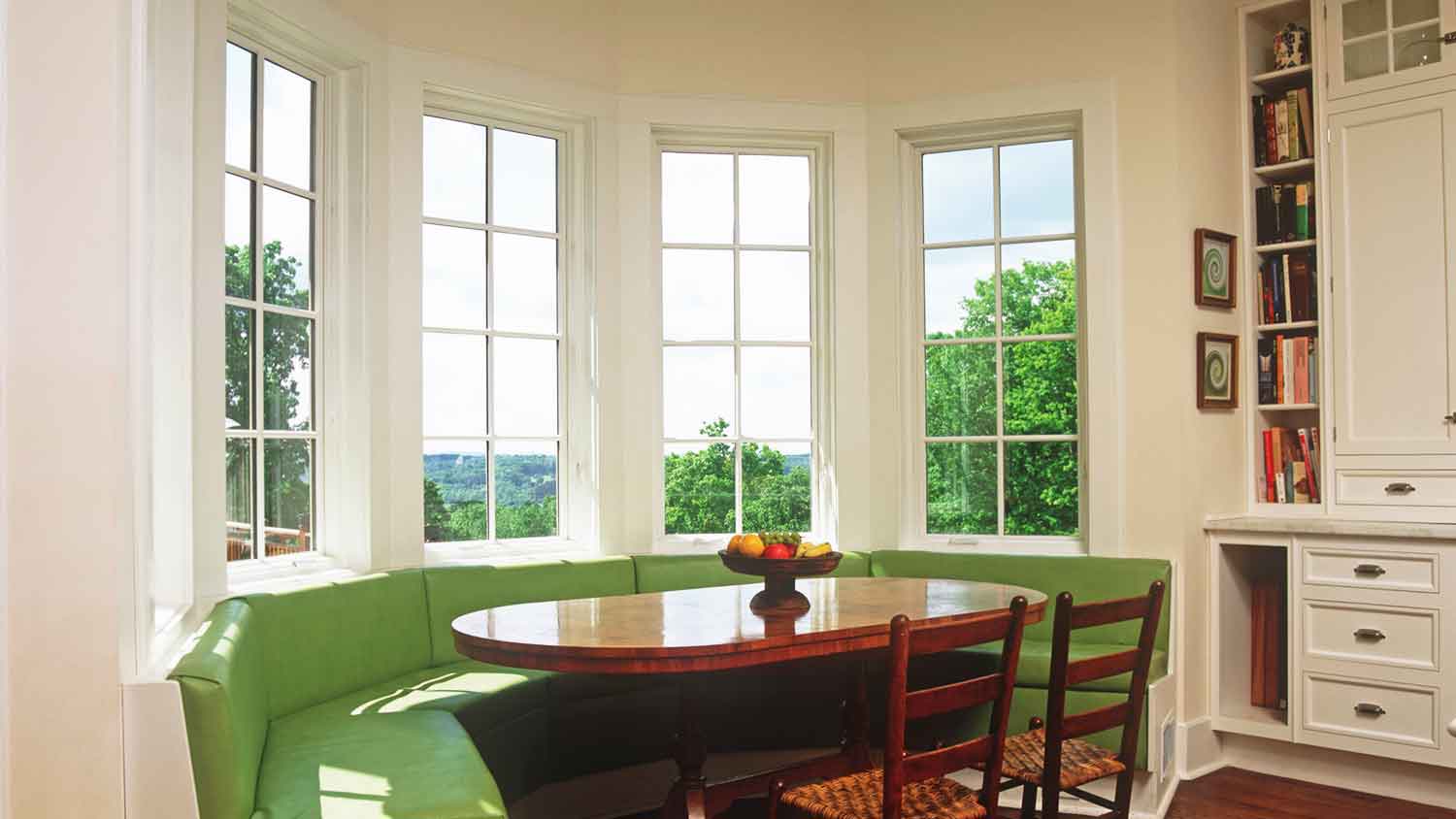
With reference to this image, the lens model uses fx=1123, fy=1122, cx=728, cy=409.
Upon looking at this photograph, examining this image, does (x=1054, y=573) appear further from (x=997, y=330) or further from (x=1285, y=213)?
(x=1285, y=213)

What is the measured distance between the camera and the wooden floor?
3793 mm

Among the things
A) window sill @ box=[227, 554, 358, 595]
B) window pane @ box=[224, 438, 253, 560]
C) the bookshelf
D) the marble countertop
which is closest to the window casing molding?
the marble countertop

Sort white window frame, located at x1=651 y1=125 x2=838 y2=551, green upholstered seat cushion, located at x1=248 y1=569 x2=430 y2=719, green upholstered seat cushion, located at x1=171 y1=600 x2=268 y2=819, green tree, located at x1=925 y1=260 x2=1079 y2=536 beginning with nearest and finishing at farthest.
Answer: green upholstered seat cushion, located at x1=171 y1=600 x2=268 y2=819 → green upholstered seat cushion, located at x1=248 y1=569 x2=430 y2=719 → green tree, located at x1=925 y1=260 x2=1079 y2=536 → white window frame, located at x1=651 y1=125 x2=838 y2=551

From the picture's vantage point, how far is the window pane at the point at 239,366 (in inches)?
133

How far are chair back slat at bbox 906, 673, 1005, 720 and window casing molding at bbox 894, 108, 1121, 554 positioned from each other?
216 centimetres

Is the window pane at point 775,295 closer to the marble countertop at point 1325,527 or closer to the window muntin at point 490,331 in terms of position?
Result: the window muntin at point 490,331

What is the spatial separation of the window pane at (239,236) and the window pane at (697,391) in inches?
71.3

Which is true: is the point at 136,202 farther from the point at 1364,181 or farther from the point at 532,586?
the point at 1364,181

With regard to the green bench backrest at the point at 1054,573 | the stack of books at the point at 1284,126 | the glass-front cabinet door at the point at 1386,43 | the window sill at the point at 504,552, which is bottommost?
the green bench backrest at the point at 1054,573

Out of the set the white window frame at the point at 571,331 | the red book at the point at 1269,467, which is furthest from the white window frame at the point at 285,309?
the red book at the point at 1269,467

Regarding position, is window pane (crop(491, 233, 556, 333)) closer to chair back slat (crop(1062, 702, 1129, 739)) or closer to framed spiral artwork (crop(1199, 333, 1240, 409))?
framed spiral artwork (crop(1199, 333, 1240, 409))

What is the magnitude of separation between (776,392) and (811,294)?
47 cm

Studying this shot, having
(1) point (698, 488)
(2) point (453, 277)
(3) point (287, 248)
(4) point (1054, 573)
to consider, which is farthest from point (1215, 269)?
(3) point (287, 248)

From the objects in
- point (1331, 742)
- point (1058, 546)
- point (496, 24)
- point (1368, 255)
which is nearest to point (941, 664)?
point (1058, 546)
